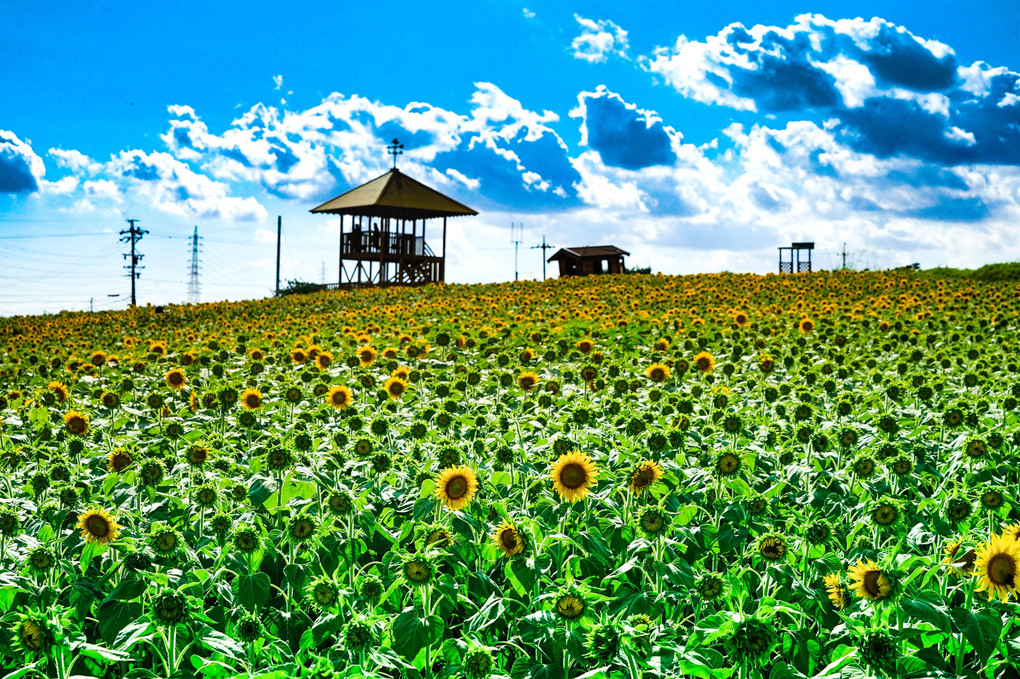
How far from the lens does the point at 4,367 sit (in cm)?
1003

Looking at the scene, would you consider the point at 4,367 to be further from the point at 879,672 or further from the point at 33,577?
the point at 879,672

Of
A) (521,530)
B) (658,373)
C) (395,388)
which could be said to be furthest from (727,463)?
(395,388)

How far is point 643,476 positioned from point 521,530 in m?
0.63

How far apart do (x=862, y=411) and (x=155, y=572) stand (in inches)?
179

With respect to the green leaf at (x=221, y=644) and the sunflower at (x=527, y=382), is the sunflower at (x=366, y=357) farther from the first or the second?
the green leaf at (x=221, y=644)

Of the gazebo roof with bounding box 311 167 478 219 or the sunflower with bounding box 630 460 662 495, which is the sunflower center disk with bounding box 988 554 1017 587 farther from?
the gazebo roof with bounding box 311 167 478 219

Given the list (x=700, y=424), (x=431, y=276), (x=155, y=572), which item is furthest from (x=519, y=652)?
(x=431, y=276)

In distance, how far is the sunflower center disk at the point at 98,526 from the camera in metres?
3.40

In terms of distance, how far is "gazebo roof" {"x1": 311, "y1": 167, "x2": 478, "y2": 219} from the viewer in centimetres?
3153

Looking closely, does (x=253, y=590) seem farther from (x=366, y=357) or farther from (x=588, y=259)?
(x=588, y=259)

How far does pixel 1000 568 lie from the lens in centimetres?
283

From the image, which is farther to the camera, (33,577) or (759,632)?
(33,577)

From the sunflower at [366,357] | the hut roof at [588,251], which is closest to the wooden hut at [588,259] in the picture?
the hut roof at [588,251]

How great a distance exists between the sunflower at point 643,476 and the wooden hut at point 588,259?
3698cm
